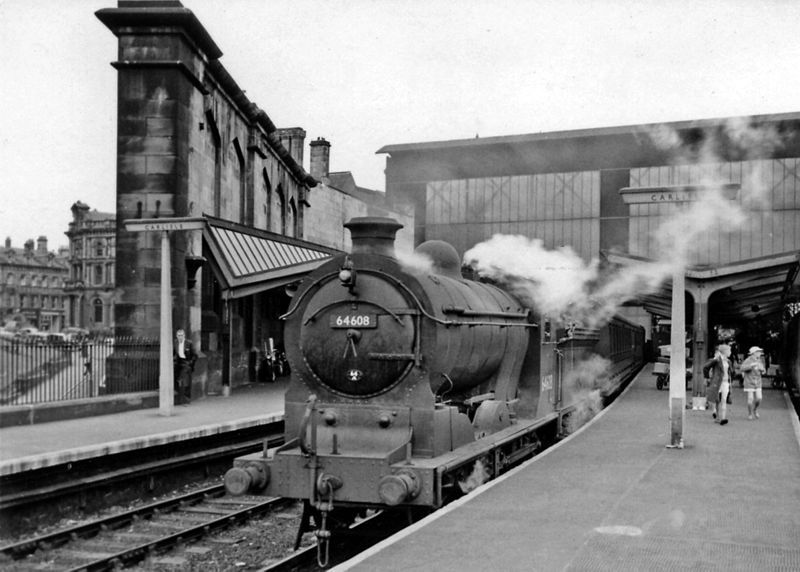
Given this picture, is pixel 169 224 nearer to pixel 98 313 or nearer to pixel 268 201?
pixel 268 201

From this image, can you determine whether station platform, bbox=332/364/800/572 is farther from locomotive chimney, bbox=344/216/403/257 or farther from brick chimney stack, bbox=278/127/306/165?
brick chimney stack, bbox=278/127/306/165

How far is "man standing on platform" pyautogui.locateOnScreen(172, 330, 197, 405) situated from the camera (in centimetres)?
1427

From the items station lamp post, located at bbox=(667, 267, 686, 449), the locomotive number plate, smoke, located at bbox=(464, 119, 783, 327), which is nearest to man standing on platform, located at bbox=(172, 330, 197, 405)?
smoke, located at bbox=(464, 119, 783, 327)

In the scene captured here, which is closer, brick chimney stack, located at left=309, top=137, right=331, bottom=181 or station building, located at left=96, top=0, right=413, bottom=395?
station building, located at left=96, top=0, right=413, bottom=395

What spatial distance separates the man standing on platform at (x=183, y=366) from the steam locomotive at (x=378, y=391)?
749cm

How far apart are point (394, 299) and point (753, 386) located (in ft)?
30.0

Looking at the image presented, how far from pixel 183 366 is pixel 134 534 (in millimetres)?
6604

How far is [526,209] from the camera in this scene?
115ft

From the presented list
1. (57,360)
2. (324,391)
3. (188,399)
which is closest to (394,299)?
(324,391)

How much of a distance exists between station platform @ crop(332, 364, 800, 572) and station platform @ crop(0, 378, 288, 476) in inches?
179

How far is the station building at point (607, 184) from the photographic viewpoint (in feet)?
103

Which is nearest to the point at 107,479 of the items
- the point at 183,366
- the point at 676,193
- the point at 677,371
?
the point at 183,366

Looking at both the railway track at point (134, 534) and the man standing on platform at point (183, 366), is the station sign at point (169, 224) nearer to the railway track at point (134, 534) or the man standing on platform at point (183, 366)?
the man standing on platform at point (183, 366)

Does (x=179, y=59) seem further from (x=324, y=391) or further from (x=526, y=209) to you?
(x=526, y=209)
